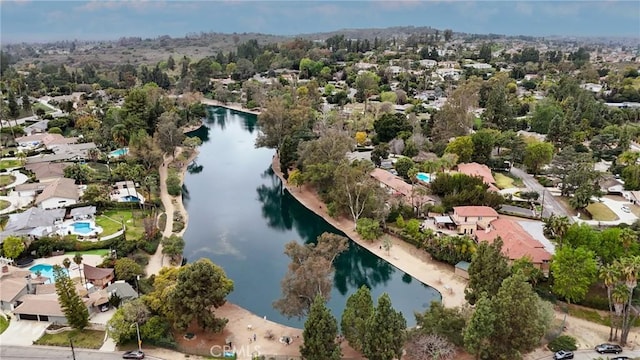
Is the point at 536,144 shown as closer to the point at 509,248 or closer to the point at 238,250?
the point at 509,248

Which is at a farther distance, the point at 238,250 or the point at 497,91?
the point at 497,91

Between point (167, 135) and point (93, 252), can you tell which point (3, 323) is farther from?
point (167, 135)

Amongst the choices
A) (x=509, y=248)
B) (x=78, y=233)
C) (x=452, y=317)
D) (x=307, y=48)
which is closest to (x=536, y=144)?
(x=509, y=248)

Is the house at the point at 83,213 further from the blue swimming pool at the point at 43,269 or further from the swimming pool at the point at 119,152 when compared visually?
the swimming pool at the point at 119,152

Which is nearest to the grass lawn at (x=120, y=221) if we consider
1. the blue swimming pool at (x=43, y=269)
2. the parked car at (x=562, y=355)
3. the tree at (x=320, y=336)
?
the blue swimming pool at (x=43, y=269)

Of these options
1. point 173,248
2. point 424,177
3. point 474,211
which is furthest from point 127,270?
point 424,177
